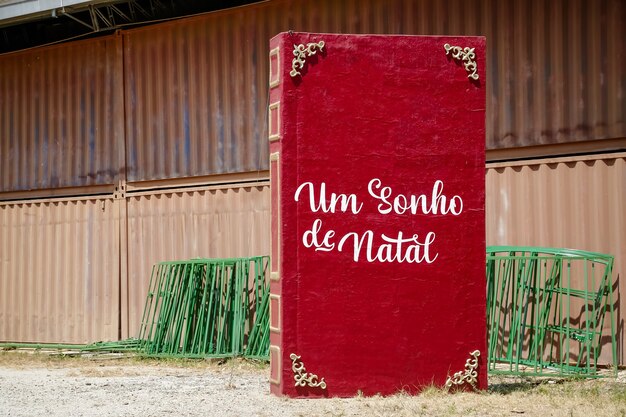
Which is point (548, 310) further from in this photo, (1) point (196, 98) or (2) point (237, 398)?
(1) point (196, 98)

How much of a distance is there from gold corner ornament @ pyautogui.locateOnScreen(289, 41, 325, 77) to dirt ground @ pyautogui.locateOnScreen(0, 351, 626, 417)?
3.07 m

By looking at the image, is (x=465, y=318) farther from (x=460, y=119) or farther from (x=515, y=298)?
(x=515, y=298)

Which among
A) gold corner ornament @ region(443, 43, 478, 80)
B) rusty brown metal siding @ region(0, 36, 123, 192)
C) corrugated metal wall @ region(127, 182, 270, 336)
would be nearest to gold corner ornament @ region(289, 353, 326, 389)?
gold corner ornament @ region(443, 43, 478, 80)

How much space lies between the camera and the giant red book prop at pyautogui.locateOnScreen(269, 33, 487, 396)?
10078 mm

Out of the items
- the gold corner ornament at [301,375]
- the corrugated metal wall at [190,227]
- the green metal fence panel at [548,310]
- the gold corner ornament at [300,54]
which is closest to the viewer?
the gold corner ornament at [301,375]

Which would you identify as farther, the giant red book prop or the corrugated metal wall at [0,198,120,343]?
the corrugated metal wall at [0,198,120,343]

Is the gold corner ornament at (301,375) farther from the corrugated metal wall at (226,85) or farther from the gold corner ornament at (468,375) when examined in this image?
the corrugated metal wall at (226,85)

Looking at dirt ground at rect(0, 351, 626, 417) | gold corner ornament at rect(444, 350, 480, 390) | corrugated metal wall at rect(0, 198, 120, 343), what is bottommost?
dirt ground at rect(0, 351, 626, 417)

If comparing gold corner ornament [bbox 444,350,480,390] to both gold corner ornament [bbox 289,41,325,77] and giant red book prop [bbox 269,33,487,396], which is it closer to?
giant red book prop [bbox 269,33,487,396]

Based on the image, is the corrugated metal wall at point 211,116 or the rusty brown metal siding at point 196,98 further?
the rusty brown metal siding at point 196,98

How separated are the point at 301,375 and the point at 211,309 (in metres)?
5.69

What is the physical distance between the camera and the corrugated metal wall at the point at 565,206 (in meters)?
12.5

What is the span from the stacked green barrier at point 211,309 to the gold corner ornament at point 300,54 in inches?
206

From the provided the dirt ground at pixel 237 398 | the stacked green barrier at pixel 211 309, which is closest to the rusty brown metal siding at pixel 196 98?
the stacked green barrier at pixel 211 309
